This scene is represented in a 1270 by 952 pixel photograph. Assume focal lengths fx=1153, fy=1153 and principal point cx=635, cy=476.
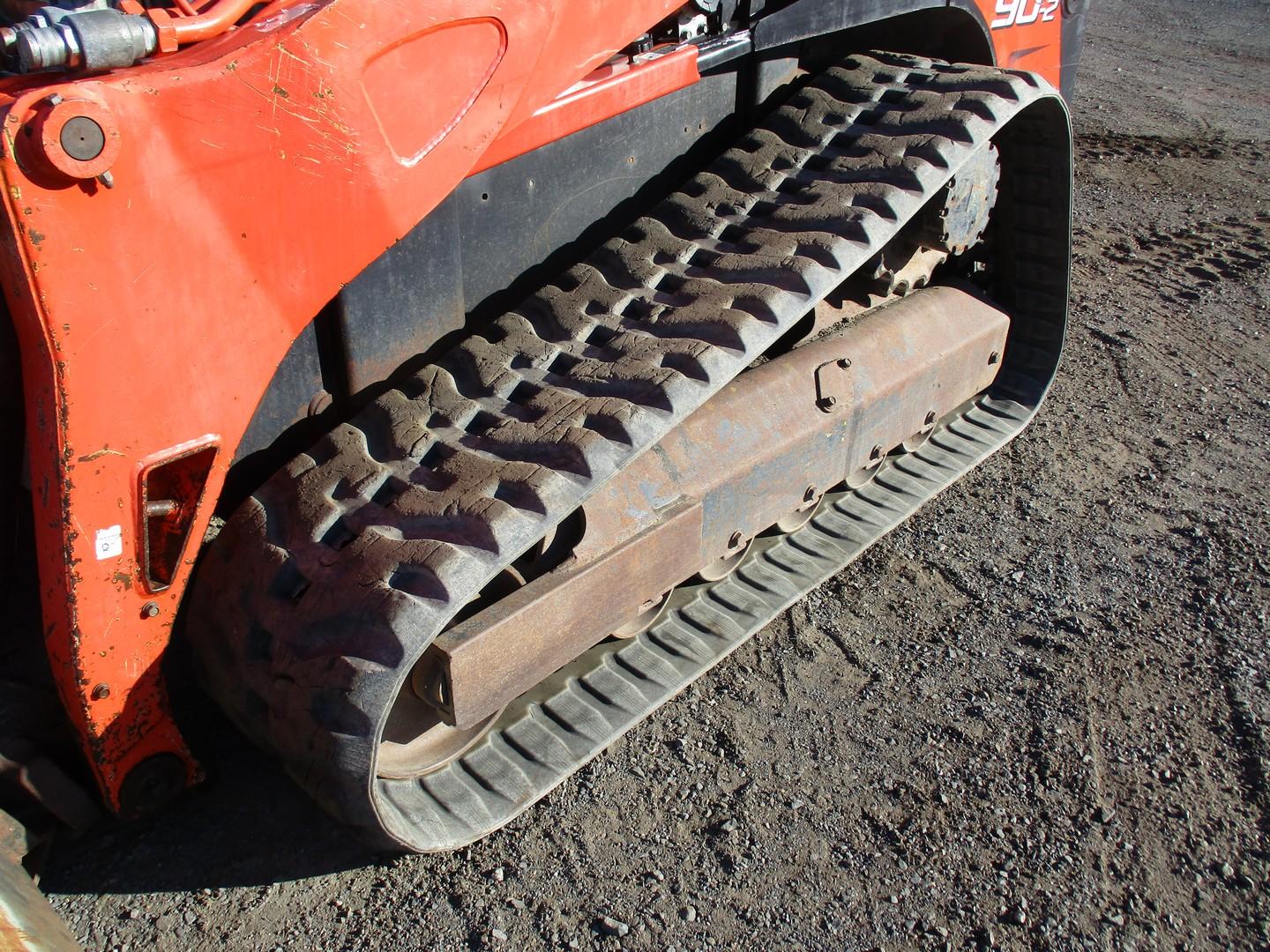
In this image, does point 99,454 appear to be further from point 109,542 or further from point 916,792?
point 916,792

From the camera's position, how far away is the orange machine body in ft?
5.16

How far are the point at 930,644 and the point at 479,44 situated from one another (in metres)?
1.67

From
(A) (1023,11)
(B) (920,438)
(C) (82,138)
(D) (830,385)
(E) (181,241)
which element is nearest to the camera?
(C) (82,138)

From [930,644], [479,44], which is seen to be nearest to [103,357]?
[479,44]

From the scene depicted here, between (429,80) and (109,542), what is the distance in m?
0.90

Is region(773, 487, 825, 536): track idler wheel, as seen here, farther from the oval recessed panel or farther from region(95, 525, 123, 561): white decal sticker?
region(95, 525, 123, 561): white decal sticker

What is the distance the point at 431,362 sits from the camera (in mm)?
2375

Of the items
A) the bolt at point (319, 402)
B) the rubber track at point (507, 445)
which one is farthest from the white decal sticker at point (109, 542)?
the bolt at point (319, 402)

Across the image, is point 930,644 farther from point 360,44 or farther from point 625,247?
point 360,44

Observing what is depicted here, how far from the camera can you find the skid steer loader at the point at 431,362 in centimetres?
167

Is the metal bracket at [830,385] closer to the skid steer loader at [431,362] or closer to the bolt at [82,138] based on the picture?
the skid steer loader at [431,362]

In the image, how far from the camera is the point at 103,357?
1649 millimetres

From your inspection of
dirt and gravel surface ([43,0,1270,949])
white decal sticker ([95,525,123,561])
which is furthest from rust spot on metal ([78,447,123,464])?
dirt and gravel surface ([43,0,1270,949])

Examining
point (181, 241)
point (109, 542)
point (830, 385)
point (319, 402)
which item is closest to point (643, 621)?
point (830, 385)
